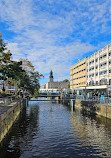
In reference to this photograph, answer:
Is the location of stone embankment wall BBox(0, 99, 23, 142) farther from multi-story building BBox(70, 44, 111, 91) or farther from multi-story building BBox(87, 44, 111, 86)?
multi-story building BBox(87, 44, 111, 86)

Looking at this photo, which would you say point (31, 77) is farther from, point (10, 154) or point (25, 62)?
point (10, 154)

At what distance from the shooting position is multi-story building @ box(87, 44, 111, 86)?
184 feet

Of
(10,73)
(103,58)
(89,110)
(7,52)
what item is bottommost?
(89,110)

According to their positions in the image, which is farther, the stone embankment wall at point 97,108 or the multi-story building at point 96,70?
the multi-story building at point 96,70

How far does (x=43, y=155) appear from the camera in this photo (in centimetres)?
1141

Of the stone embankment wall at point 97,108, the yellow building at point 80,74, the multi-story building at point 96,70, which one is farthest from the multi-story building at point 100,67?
the stone embankment wall at point 97,108

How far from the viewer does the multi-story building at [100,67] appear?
184 feet

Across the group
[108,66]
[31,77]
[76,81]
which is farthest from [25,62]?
[76,81]

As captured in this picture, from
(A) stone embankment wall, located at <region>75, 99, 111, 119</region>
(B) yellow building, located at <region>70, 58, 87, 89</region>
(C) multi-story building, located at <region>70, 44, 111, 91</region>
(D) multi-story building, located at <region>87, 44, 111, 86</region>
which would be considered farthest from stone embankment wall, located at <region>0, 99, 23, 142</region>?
(B) yellow building, located at <region>70, 58, 87, 89</region>

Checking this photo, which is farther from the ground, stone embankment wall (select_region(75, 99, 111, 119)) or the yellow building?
the yellow building

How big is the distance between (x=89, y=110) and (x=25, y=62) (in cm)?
2268

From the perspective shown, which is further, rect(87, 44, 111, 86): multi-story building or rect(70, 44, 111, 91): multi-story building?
rect(87, 44, 111, 86): multi-story building

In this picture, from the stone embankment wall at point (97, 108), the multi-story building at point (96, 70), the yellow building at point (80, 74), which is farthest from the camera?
the yellow building at point (80, 74)

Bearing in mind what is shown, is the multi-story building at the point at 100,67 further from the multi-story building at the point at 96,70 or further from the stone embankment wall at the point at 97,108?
the stone embankment wall at the point at 97,108
